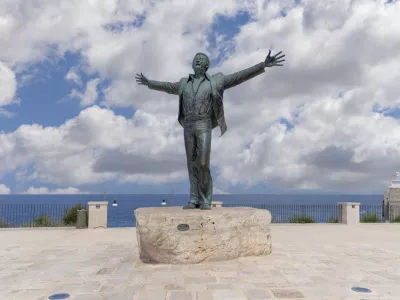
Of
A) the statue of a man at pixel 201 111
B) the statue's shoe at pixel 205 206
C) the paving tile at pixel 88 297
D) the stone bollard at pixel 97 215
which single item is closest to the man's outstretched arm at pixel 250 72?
the statue of a man at pixel 201 111

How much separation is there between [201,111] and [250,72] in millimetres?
1298

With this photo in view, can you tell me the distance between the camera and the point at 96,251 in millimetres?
9266

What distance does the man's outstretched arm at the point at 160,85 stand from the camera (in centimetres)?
827

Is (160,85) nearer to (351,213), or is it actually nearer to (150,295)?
(150,295)

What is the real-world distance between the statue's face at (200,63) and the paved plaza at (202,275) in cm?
397

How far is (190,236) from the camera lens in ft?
23.0

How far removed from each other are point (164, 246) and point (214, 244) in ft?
3.15

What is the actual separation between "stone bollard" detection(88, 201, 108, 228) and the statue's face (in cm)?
911

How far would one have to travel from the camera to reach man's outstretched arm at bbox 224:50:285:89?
24.6ft

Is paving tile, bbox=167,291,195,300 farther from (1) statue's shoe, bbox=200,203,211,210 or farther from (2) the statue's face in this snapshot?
(2) the statue's face

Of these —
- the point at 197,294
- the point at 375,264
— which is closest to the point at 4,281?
the point at 197,294

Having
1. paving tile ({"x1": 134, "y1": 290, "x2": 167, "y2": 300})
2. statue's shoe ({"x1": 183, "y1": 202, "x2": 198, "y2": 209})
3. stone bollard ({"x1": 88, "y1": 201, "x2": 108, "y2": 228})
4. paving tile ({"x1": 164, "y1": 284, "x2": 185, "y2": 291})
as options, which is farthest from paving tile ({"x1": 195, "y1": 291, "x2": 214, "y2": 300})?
stone bollard ({"x1": 88, "y1": 201, "x2": 108, "y2": 228})

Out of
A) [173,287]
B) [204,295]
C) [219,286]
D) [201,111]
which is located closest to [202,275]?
[219,286]

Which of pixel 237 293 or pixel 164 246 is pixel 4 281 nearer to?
pixel 164 246
